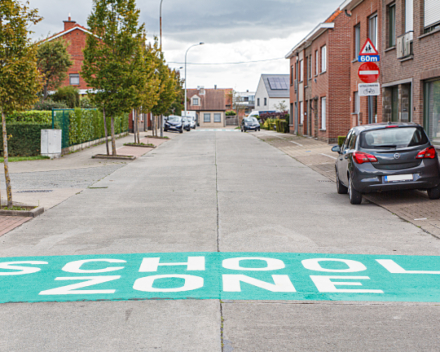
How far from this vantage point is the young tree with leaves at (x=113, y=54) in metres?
22.5

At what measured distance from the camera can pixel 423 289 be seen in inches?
212

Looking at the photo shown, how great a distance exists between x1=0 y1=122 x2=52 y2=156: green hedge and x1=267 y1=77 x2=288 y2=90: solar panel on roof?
72510mm

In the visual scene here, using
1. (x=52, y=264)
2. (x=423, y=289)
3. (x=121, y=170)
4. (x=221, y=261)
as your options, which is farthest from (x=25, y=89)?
(x=121, y=170)

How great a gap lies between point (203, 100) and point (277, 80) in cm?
1490

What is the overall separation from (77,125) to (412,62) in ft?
49.2

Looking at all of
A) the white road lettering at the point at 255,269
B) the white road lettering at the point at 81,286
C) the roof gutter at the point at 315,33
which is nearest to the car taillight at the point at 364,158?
the white road lettering at the point at 255,269

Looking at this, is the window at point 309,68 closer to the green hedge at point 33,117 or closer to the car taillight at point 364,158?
the green hedge at point 33,117

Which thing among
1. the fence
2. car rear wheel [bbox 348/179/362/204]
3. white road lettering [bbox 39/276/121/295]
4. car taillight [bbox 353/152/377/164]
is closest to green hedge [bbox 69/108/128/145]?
the fence

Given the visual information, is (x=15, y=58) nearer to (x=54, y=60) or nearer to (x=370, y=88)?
(x=370, y=88)

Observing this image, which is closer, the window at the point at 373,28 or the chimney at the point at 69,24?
the window at the point at 373,28

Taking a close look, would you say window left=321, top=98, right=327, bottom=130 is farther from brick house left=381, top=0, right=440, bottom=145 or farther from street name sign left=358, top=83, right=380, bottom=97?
street name sign left=358, top=83, right=380, bottom=97

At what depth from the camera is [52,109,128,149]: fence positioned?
77.9ft

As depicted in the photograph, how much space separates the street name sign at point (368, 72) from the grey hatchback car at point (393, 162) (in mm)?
2134

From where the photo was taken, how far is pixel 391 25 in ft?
67.5
